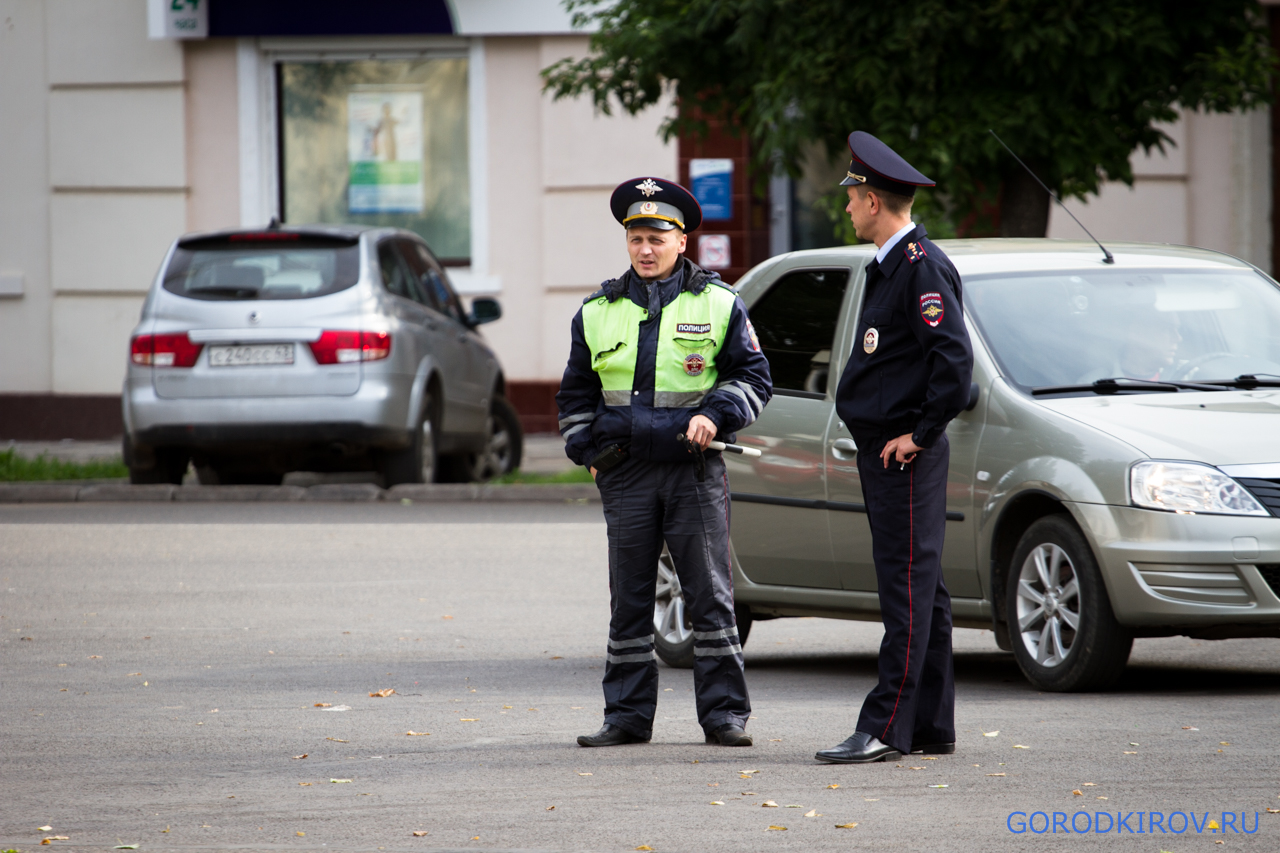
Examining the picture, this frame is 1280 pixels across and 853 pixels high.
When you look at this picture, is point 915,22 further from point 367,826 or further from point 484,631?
point 367,826

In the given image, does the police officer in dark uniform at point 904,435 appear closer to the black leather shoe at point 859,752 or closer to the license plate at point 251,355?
the black leather shoe at point 859,752

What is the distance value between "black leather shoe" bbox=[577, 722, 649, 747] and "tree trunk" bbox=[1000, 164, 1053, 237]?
9.00 m

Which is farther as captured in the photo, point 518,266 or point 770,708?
point 518,266

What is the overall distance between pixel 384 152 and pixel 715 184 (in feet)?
12.0

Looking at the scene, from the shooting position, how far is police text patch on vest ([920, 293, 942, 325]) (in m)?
5.73

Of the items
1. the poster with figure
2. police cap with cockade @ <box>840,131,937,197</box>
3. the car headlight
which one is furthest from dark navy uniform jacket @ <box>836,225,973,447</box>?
the poster with figure

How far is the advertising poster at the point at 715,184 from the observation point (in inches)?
789

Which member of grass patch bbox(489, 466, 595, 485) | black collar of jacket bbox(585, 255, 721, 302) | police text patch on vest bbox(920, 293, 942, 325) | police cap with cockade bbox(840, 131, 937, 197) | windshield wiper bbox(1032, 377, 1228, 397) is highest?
police cap with cockade bbox(840, 131, 937, 197)

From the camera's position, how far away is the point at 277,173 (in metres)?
21.3

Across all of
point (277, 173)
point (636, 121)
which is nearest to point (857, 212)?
point (636, 121)

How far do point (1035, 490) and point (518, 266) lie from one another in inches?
546

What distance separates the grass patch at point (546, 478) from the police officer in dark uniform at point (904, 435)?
9.26 meters

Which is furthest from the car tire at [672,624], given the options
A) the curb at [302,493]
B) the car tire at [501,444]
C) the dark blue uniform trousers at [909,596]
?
the car tire at [501,444]

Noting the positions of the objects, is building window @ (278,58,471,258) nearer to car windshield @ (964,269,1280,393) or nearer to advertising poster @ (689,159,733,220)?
advertising poster @ (689,159,733,220)
